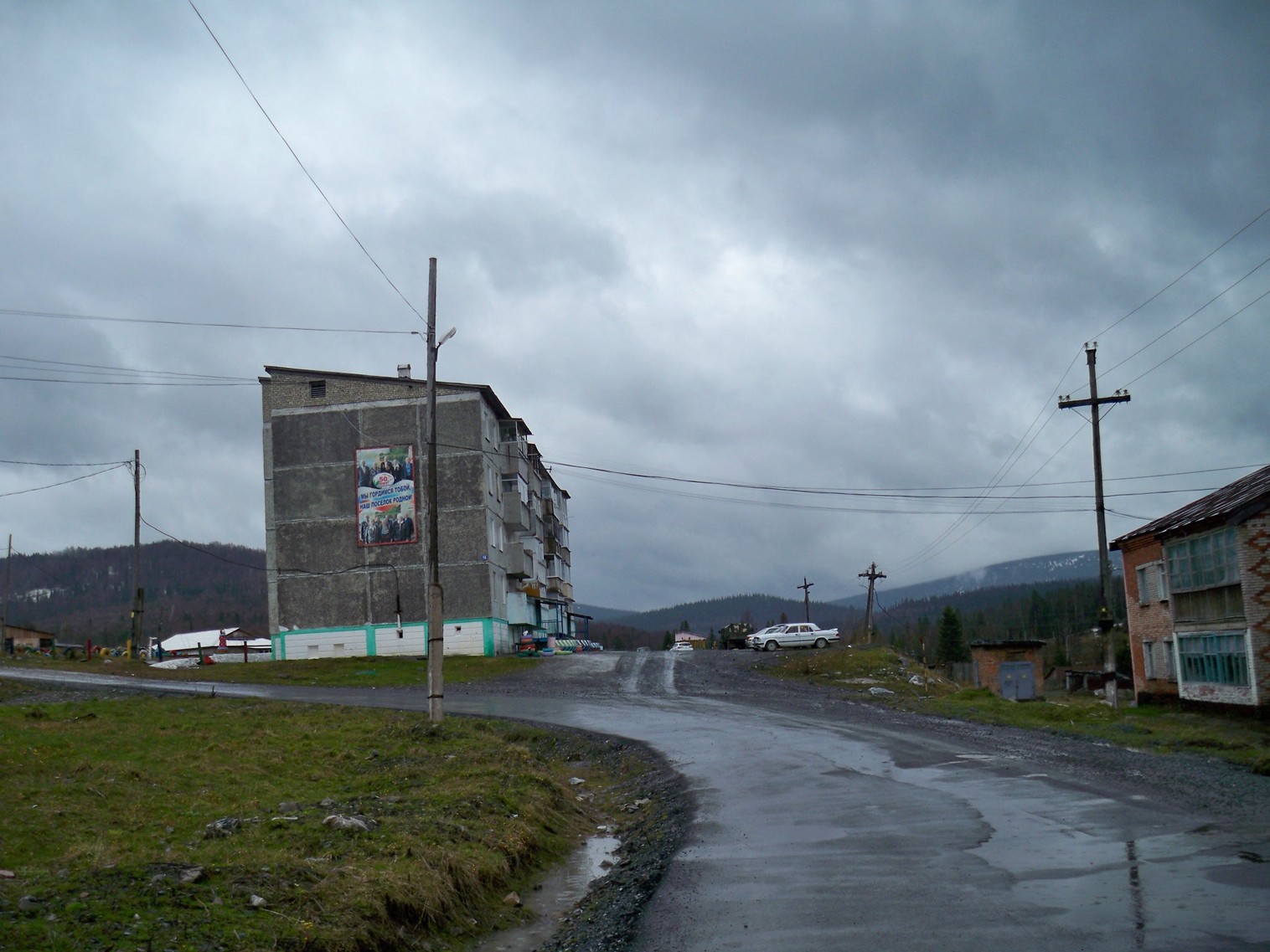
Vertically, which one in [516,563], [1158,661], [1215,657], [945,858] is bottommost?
[1158,661]

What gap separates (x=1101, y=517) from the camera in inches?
1272

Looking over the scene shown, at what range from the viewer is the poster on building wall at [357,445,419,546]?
55.7 m

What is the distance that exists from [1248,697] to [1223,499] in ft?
20.4

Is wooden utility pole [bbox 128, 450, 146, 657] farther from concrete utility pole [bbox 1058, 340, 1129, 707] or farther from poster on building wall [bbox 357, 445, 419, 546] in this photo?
concrete utility pole [bbox 1058, 340, 1129, 707]

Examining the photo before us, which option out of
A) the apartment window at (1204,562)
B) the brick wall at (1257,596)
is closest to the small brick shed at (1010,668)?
the apartment window at (1204,562)

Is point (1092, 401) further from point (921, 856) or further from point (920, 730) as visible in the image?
point (921, 856)

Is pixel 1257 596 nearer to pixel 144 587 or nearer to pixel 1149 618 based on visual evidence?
pixel 1149 618

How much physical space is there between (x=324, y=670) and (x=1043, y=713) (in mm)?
30887

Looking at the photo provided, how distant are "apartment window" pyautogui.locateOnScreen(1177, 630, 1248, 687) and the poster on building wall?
122 feet

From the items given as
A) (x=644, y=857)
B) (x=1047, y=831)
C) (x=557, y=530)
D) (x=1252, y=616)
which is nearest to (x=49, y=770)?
(x=644, y=857)

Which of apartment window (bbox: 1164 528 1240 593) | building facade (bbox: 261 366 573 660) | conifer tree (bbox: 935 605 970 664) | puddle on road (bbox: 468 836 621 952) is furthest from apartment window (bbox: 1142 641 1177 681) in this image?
conifer tree (bbox: 935 605 970 664)

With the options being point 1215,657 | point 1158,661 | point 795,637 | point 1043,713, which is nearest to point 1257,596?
point 1215,657

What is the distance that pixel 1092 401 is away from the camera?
33.5 metres

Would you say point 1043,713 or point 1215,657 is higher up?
point 1215,657
